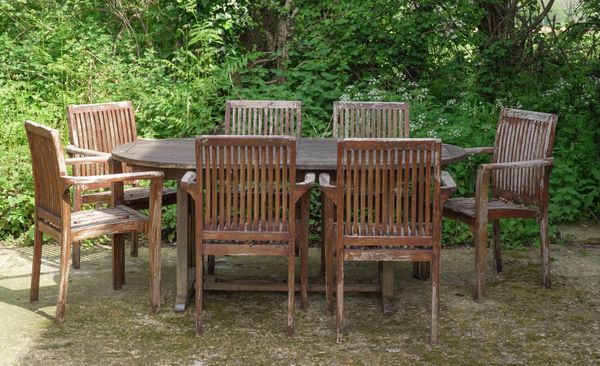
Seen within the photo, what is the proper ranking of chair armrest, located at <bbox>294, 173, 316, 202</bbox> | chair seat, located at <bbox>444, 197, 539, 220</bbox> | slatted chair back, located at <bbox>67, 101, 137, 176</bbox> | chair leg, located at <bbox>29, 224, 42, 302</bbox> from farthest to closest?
slatted chair back, located at <bbox>67, 101, 137, 176</bbox> → chair seat, located at <bbox>444, 197, 539, 220</bbox> → chair leg, located at <bbox>29, 224, 42, 302</bbox> → chair armrest, located at <bbox>294, 173, 316, 202</bbox>

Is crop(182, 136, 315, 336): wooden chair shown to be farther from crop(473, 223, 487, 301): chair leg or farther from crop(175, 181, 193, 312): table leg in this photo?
crop(473, 223, 487, 301): chair leg

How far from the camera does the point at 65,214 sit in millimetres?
4758

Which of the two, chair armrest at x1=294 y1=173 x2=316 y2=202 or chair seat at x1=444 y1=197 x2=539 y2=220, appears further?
chair seat at x1=444 y1=197 x2=539 y2=220

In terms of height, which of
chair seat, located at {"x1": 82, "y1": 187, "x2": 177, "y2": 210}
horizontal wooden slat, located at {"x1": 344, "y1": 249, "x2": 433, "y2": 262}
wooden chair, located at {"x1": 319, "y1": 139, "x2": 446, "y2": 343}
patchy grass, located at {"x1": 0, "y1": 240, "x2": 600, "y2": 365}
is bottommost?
patchy grass, located at {"x1": 0, "y1": 240, "x2": 600, "y2": 365}

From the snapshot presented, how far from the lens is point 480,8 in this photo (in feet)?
30.7

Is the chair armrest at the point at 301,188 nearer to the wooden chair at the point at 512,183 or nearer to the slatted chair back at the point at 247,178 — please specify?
the slatted chair back at the point at 247,178

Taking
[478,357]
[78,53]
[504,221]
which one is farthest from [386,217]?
[78,53]

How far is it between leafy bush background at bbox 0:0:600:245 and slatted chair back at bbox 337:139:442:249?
111 inches

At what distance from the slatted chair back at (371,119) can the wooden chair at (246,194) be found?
60.3 inches

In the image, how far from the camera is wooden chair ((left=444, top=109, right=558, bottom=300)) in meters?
5.27

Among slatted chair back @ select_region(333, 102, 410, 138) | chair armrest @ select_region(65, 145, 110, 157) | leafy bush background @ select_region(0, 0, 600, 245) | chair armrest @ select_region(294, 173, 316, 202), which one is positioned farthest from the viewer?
leafy bush background @ select_region(0, 0, 600, 245)

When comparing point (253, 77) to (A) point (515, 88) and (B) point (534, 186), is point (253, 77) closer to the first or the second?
(A) point (515, 88)

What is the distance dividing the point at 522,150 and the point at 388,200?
1.57 metres

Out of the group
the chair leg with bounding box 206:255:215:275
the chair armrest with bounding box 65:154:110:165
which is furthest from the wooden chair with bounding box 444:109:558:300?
the chair armrest with bounding box 65:154:110:165
